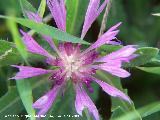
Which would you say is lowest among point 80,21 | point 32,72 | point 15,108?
point 15,108

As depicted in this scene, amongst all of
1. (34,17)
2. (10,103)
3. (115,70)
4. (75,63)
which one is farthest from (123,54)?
(10,103)

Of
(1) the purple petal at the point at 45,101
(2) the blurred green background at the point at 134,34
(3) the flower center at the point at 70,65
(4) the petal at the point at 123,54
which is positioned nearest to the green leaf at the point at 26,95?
(1) the purple petal at the point at 45,101

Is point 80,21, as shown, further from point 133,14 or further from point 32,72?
point 133,14

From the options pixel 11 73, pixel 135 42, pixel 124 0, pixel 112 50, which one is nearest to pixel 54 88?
pixel 112 50

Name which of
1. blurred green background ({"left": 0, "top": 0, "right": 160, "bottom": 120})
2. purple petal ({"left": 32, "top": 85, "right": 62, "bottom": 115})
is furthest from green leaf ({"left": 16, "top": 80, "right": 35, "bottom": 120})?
blurred green background ({"left": 0, "top": 0, "right": 160, "bottom": 120})

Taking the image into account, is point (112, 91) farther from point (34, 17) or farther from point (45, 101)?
point (34, 17)

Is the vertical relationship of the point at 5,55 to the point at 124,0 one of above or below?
below

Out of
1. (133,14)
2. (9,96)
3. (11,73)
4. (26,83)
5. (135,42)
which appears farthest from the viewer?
(133,14)
